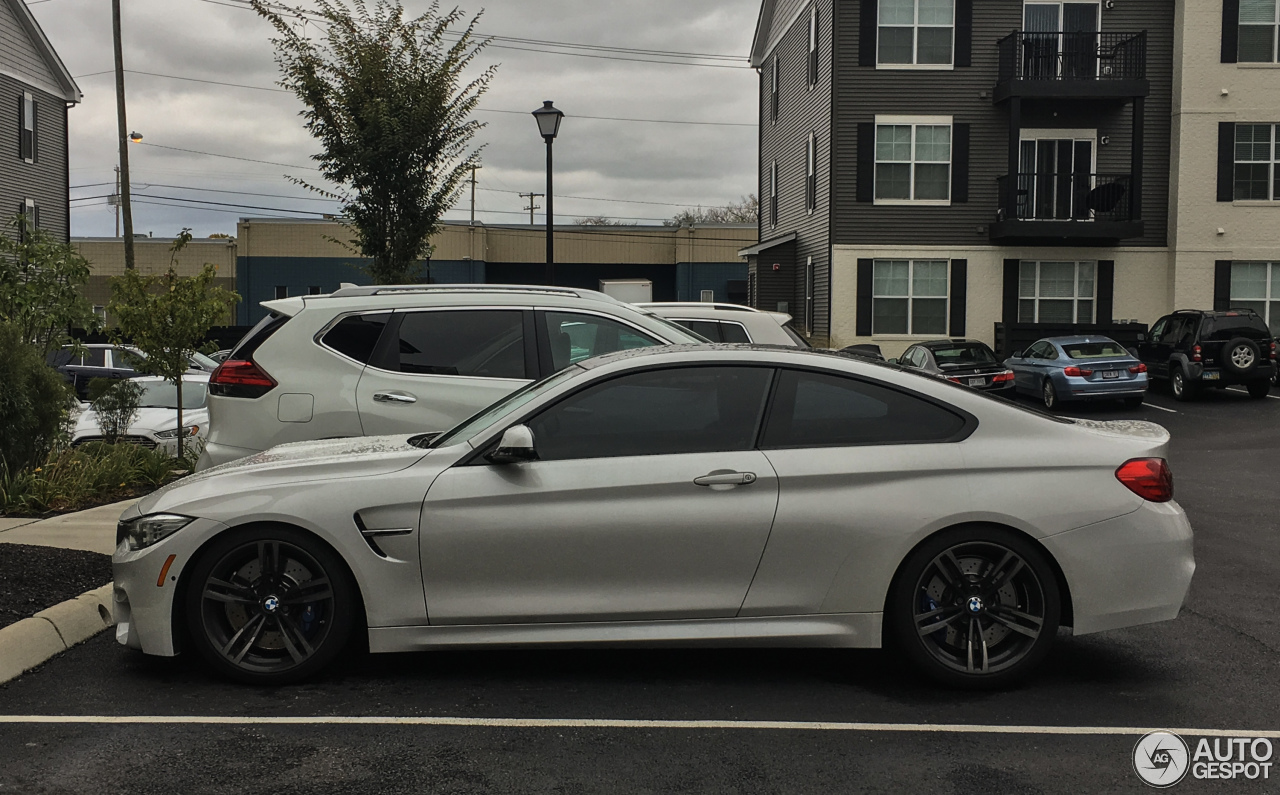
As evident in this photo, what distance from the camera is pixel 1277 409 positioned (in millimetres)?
21312

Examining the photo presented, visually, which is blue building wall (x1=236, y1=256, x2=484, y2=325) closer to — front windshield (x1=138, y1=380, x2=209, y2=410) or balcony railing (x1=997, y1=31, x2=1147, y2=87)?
balcony railing (x1=997, y1=31, x2=1147, y2=87)

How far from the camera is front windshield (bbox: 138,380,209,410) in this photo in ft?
50.9

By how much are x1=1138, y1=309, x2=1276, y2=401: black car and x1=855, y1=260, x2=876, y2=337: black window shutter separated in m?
7.62

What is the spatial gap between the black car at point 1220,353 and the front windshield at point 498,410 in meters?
20.2

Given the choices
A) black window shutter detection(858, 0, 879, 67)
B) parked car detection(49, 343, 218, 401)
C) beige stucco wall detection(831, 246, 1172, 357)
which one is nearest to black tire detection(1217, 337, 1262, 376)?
beige stucco wall detection(831, 246, 1172, 357)

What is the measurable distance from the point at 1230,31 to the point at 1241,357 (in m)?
11.0

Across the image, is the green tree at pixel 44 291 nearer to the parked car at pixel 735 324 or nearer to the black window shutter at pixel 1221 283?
the parked car at pixel 735 324

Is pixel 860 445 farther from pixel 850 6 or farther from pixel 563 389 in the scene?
pixel 850 6

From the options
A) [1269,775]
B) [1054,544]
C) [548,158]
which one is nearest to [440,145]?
[548,158]

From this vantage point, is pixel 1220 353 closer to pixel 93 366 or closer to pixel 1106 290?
pixel 1106 290

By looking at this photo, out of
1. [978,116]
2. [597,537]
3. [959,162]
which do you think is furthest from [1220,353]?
[597,537]

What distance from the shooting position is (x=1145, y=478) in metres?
5.20

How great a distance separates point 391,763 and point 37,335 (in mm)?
10569

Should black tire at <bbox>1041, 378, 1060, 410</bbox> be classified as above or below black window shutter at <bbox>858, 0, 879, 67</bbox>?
below
